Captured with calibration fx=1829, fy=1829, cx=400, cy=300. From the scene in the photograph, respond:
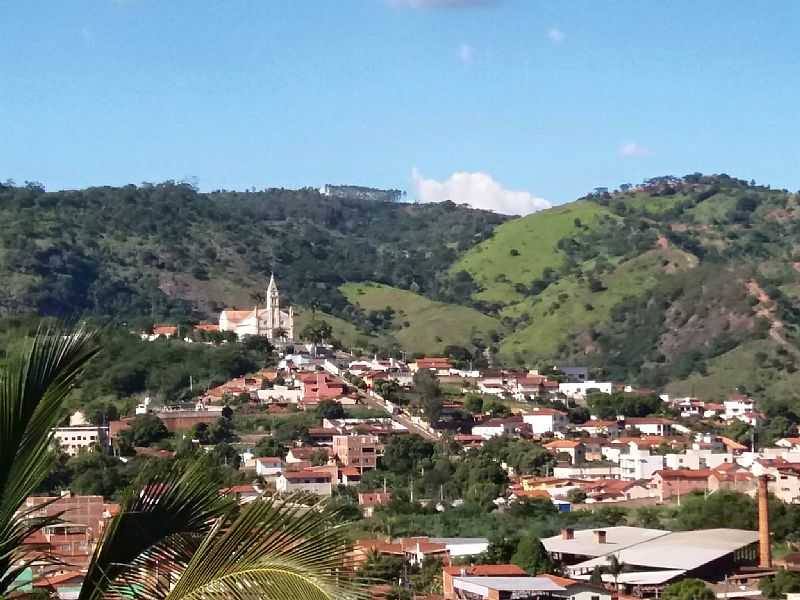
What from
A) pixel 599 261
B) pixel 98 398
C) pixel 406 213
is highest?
pixel 406 213

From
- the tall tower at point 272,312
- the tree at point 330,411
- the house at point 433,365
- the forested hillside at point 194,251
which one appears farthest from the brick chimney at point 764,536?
the forested hillside at point 194,251

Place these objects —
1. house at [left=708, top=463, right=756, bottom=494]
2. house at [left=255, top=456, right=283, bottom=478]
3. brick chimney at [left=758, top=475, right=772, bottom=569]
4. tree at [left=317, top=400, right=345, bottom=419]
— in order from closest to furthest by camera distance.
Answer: brick chimney at [left=758, top=475, right=772, bottom=569] → house at [left=708, top=463, right=756, bottom=494] → house at [left=255, top=456, right=283, bottom=478] → tree at [left=317, top=400, right=345, bottom=419]

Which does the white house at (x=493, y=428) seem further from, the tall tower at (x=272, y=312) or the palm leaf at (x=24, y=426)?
the palm leaf at (x=24, y=426)

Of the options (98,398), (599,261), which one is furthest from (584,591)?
(599,261)

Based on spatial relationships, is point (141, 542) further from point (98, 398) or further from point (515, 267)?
point (515, 267)

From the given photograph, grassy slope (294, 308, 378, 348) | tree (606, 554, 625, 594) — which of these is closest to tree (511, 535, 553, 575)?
tree (606, 554, 625, 594)

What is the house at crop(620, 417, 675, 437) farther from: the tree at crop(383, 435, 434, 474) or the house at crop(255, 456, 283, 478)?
the house at crop(255, 456, 283, 478)
